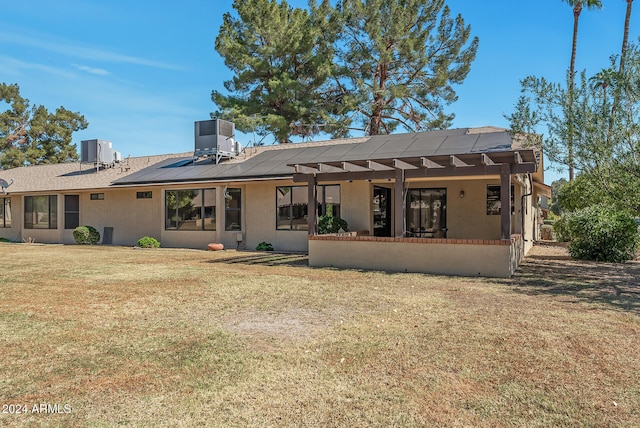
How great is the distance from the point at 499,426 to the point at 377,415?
81 centimetres

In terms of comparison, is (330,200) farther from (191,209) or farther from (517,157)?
(517,157)

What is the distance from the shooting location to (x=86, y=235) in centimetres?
1861

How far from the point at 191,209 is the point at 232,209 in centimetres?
188

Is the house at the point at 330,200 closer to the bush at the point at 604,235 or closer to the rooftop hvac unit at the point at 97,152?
the rooftop hvac unit at the point at 97,152

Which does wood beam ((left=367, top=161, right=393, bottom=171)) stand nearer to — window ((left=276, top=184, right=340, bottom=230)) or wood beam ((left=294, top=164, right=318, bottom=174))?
wood beam ((left=294, top=164, right=318, bottom=174))

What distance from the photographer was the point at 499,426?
2.84m

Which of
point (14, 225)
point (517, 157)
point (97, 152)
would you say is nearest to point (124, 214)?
point (97, 152)

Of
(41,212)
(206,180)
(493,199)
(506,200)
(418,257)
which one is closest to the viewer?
(506,200)

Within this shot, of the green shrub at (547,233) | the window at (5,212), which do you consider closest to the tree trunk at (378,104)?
the green shrub at (547,233)

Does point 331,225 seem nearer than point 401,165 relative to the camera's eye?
No

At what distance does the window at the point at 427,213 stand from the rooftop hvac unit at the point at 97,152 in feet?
52.0

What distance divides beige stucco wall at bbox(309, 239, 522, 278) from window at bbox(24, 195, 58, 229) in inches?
617

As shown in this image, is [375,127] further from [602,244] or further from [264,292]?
[264,292]

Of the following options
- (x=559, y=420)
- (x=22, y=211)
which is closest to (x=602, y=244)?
(x=559, y=420)
